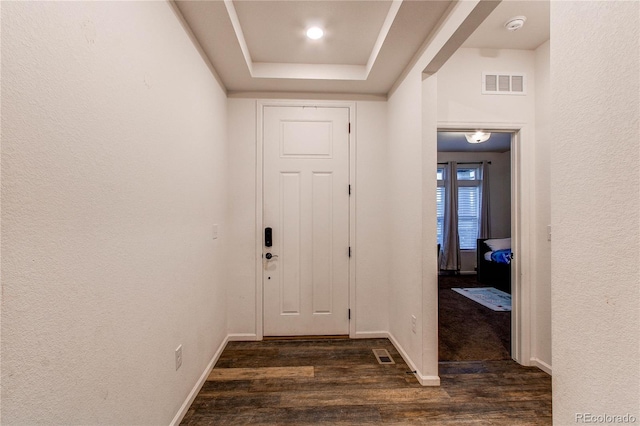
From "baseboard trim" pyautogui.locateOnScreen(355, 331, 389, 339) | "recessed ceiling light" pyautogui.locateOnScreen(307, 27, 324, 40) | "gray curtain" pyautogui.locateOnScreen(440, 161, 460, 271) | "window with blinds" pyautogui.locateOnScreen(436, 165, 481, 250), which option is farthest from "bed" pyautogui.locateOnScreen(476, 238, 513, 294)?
"recessed ceiling light" pyautogui.locateOnScreen(307, 27, 324, 40)

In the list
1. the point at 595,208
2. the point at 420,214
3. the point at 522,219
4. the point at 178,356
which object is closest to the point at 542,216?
the point at 522,219

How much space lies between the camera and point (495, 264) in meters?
4.88

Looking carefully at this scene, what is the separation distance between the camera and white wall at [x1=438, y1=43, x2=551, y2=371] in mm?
2271

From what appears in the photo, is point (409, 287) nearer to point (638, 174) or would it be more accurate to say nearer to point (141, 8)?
point (638, 174)

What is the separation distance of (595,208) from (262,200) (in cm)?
246

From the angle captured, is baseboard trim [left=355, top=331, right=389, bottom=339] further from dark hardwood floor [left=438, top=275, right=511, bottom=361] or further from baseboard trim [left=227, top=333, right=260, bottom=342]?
baseboard trim [left=227, top=333, right=260, bottom=342]

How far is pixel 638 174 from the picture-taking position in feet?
2.31

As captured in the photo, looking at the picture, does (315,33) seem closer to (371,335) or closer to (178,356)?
(178,356)

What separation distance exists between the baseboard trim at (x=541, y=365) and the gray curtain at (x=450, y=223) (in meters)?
3.76

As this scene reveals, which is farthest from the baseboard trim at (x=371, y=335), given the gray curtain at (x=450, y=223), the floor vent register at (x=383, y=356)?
the gray curtain at (x=450, y=223)

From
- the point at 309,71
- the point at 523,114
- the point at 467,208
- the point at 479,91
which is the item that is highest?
the point at 309,71

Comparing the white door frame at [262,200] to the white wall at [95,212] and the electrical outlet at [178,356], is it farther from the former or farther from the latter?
the electrical outlet at [178,356]

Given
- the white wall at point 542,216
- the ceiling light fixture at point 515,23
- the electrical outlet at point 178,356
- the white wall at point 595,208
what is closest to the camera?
the white wall at point 595,208

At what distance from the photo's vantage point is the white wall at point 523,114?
7.45 ft
